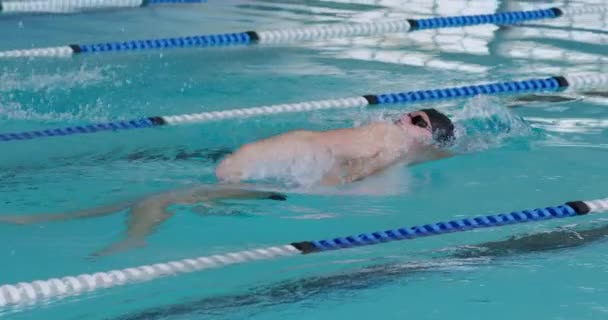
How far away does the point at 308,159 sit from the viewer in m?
4.33

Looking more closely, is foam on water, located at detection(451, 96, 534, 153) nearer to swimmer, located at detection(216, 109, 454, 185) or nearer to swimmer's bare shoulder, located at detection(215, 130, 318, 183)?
swimmer, located at detection(216, 109, 454, 185)

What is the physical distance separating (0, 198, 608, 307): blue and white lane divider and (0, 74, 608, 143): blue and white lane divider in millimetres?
1595

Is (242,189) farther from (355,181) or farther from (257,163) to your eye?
(355,181)

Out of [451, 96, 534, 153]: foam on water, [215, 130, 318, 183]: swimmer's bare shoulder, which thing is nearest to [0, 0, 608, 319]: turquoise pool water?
[451, 96, 534, 153]: foam on water

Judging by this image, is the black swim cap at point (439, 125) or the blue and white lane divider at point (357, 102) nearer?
the black swim cap at point (439, 125)

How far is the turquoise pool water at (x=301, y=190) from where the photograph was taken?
11.4 ft

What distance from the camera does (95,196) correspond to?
4352 mm

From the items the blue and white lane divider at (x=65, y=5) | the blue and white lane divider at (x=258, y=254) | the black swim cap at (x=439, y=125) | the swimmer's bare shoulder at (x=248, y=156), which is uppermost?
the black swim cap at (x=439, y=125)

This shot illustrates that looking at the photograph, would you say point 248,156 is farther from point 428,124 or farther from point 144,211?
point 428,124

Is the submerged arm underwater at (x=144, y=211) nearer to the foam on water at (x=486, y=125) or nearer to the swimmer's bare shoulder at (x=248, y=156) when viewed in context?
the swimmer's bare shoulder at (x=248, y=156)

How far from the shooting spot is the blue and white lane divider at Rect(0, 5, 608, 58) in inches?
254

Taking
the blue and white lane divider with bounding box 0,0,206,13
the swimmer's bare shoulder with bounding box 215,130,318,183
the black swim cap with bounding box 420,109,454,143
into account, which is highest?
the black swim cap with bounding box 420,109,454,143

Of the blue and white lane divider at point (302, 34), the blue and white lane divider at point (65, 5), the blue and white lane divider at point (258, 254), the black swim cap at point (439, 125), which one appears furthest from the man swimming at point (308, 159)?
the blue and white lane divider at point (65, 5)

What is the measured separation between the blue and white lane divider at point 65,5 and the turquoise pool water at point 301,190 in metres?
0.19
